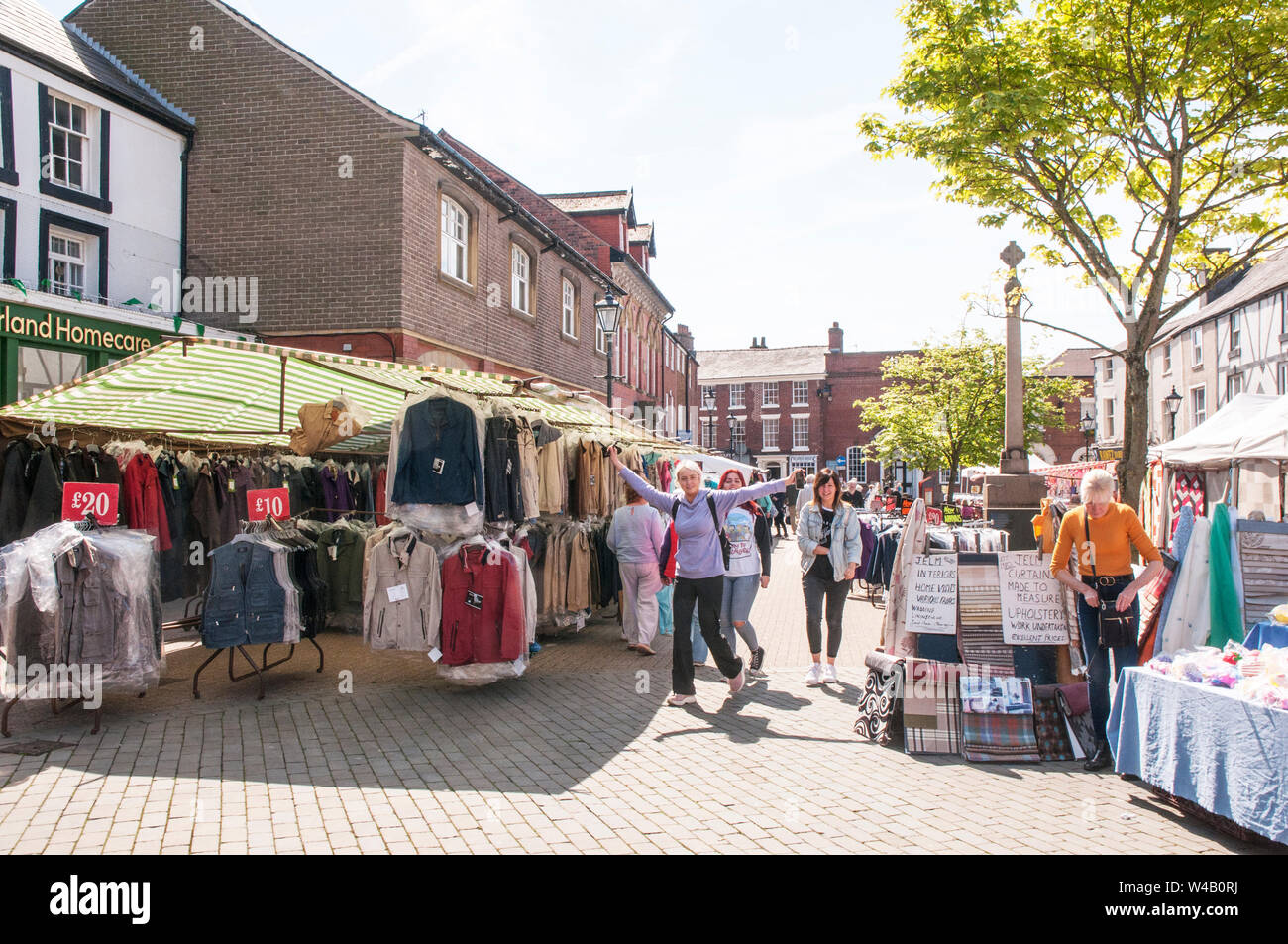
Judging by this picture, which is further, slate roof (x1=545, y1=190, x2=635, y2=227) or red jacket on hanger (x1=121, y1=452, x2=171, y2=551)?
slate roof (x1=545, y1=190, x2=635, y2=227)

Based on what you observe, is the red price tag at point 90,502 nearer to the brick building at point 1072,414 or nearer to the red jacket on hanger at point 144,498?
the red jacket on hanger at point 144,498

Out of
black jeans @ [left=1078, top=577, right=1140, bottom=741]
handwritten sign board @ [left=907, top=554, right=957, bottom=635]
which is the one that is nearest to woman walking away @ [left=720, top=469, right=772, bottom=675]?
handwritten sign board @ [left=907, top=554, right=957, bottom=635]

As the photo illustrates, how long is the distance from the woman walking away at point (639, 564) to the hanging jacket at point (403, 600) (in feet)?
9.00

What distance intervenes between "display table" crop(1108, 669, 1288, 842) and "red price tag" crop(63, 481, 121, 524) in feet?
23.6

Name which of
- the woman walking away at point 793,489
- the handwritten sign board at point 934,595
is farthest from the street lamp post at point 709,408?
the handwritten sign board at point 934,595

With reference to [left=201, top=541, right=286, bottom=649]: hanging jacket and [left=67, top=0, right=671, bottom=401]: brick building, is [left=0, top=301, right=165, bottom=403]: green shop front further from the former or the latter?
[left=201, top=541, right=286, bottom=649]: hanging jacket

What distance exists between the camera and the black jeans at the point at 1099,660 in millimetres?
5566

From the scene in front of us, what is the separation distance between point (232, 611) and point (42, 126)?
36.6 ft

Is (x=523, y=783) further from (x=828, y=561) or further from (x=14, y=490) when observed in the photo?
(x=14, y=490)

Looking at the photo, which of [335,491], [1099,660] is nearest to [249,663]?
[335,491]

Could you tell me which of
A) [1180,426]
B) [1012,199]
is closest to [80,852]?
[1012,199]

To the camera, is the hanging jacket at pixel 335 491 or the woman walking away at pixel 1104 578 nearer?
the woman walking away at pixel 1104 578

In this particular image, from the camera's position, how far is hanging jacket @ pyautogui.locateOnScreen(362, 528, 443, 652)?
6801 mm

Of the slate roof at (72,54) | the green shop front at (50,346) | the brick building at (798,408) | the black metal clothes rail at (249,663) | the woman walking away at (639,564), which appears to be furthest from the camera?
the brick building at (798,408)
